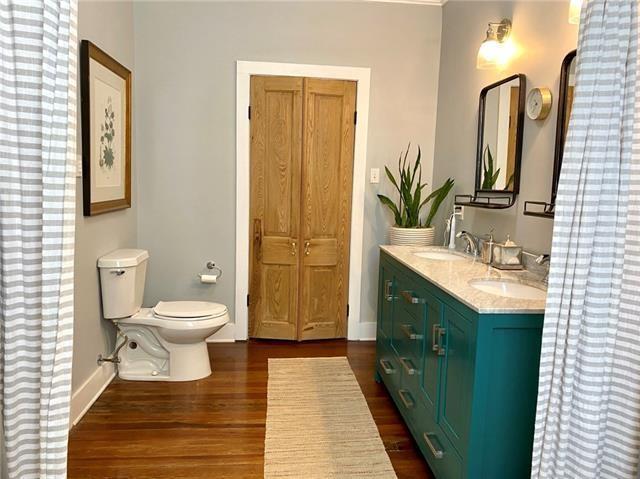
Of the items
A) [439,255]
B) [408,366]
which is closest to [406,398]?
[408,366]

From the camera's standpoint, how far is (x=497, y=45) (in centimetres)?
249

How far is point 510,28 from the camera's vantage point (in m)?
2.48

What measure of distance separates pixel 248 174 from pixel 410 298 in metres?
1.71

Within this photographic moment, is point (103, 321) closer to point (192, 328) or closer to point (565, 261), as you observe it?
point (192, 328)

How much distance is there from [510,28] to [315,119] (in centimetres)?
146

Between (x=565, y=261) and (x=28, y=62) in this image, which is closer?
(x=28, y=62)

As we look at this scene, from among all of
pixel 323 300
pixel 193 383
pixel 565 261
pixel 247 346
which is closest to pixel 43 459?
pixel 565 261

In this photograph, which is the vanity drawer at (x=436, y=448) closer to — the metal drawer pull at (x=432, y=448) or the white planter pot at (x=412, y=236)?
the metal drawer pull at (x=432, y=448)

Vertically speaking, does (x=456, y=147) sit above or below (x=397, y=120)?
below

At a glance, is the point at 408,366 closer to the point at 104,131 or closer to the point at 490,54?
the point at 490,54

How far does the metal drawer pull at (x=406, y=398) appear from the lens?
223cm

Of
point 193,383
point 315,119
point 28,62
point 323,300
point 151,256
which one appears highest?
point 315,119

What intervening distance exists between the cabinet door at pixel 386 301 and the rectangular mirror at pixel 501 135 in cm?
75

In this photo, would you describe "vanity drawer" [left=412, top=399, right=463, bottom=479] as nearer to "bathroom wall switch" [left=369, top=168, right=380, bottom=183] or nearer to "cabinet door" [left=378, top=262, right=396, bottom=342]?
"cabinet door" [left=378, top=262, right=396, bottom=342]
